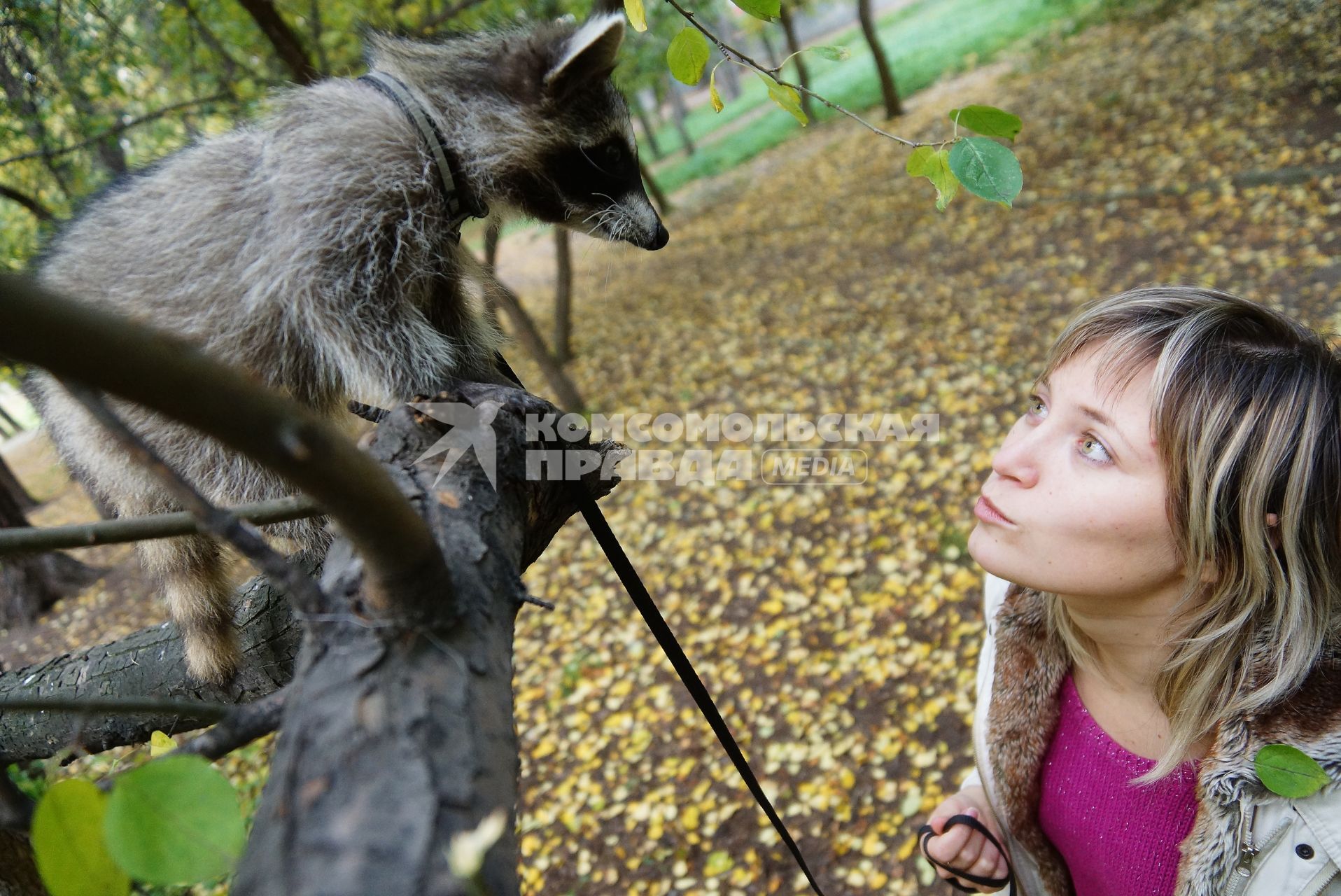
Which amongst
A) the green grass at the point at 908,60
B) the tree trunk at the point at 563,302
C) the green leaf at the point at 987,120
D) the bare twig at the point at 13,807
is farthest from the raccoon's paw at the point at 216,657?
the green grass at the point at 908,60

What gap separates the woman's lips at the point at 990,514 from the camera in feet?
4.78

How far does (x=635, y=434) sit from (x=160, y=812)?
614 cm

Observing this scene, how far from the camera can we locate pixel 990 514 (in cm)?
149

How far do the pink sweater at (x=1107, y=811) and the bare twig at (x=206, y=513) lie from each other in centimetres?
172

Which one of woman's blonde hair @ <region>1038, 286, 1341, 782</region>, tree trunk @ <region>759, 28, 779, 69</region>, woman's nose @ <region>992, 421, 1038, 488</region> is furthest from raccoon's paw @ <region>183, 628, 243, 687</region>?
tree trunk @ <region>759, 28, 779, 69</region>

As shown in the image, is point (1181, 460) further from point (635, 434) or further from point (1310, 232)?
point (1310, 232)

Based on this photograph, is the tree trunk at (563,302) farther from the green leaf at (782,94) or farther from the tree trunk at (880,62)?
the tree trunk at (880,62)

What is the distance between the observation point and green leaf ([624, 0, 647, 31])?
1127mm

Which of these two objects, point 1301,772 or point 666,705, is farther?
point 666,705

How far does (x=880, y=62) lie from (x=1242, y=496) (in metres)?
13.2

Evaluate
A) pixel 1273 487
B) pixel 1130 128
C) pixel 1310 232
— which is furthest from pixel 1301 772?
pixel 1130 128

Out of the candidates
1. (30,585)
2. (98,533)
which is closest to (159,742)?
(98,533)

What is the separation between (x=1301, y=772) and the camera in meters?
1.22

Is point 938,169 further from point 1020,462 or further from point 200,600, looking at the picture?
point 200,600
